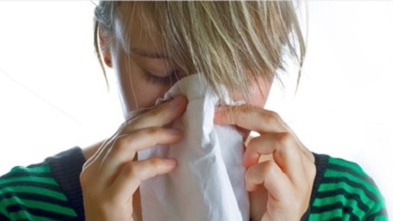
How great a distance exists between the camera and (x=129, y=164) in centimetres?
61

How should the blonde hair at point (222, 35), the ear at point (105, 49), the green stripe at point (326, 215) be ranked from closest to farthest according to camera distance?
the blonde hair at point (222, 35), the ear at point (105, 49), the green stripe at point (326, 215)

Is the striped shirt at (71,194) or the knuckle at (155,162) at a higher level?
the knuckle at (155,162)

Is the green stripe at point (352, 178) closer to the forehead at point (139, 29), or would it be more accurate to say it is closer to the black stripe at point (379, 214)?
the black stripe at point (379, 214)

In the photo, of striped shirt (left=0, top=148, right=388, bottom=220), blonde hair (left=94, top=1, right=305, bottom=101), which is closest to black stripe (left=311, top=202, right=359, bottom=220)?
striped shirt (left=0, top=148, right=388, bottom=220)

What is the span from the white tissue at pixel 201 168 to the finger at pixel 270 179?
0.02 metres

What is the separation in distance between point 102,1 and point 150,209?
0.86 feet

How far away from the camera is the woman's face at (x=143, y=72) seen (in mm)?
615

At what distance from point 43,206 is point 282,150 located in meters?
0.36

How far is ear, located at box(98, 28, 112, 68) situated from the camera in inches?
28.3

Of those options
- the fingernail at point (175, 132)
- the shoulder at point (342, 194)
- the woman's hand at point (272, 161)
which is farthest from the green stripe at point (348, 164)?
the fingernail at point (175, 132)

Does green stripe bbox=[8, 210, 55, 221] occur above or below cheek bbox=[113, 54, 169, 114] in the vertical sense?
below

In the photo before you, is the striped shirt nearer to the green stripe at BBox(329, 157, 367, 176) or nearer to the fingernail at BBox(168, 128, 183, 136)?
the green stripe at BBox(329, 157, 367, 176)

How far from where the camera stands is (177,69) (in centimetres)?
62

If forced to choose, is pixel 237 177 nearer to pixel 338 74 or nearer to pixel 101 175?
pixel 101 175
